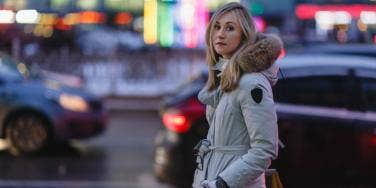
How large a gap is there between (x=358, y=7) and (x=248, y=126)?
32.5 m

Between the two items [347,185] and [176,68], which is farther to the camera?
[176,68]

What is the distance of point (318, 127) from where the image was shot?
712 centimetres

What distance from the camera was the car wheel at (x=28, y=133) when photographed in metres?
11.6

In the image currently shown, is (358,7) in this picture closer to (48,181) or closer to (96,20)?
(96,20)

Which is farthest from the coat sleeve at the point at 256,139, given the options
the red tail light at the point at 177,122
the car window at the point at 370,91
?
the red tail light at the point at 177,122

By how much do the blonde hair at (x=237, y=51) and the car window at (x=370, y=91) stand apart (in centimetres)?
358

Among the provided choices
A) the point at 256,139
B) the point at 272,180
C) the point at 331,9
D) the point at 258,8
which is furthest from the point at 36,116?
the point at 331,9

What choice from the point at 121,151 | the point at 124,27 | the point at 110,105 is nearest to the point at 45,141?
the point at 121,151

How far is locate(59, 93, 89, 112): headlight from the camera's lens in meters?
11.8

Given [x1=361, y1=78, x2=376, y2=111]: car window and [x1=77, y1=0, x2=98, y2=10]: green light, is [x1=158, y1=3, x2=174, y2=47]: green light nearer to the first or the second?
[x1=77, y1=0, x2=98, y2=10]: green light

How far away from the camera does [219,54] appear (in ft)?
→ 12.4

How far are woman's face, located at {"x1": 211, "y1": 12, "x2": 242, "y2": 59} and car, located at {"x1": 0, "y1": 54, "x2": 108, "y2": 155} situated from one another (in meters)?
8.25

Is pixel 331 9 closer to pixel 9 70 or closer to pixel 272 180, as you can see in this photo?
pixel 9 70

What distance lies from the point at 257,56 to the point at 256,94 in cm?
18
